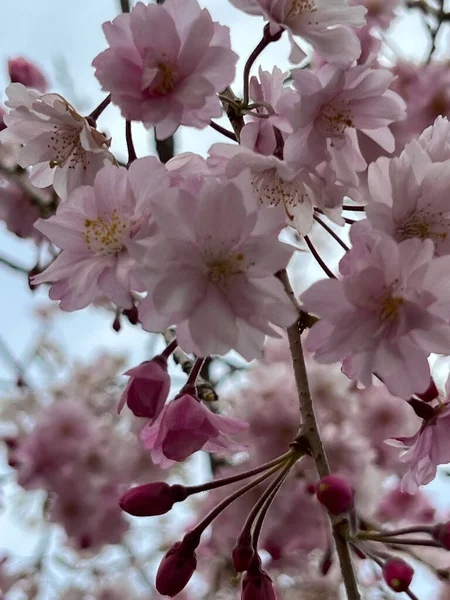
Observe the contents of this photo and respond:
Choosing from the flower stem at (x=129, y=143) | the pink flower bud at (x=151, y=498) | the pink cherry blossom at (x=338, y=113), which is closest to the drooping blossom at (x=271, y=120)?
the pink cherry blossom at (x=338, y=113)

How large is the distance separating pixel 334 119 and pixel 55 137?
300 millimetres

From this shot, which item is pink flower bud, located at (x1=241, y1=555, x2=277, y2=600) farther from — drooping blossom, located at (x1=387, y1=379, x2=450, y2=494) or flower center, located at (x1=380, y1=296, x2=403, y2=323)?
flower center, located at (x1=380, y1=296, x2=403, y2=323)

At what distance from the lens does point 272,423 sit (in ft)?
5.04

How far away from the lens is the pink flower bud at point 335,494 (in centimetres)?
62

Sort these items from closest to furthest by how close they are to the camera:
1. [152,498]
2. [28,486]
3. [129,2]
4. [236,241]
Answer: [236,241] → [152,498] → [129,2] → [28,486]

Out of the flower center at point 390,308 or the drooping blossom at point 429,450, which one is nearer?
the flower center at point 390,308

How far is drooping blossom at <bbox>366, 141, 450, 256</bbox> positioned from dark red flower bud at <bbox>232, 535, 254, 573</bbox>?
1.14ft

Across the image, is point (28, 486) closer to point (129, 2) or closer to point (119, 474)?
point (119, 474)

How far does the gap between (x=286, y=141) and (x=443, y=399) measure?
335mm

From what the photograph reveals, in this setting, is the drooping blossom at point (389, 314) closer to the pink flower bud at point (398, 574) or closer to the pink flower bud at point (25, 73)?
the pink flower bud at point (398, 574)

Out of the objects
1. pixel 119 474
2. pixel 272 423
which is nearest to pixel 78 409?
pixel 119 474

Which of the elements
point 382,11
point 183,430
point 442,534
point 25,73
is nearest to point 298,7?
point 183,430

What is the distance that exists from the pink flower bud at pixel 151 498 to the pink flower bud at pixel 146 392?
97 millimetres

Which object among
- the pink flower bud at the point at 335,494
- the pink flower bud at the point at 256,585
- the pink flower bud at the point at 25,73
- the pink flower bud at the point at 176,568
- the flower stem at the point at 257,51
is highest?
the flower stem at the point at 257,51
